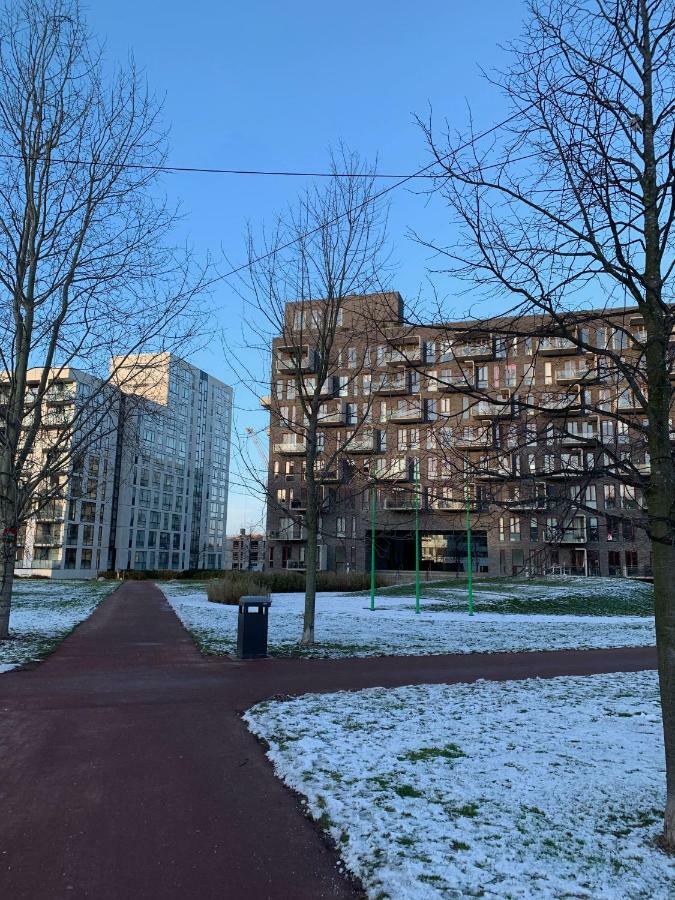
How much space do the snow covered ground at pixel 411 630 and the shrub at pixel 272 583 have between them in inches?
30.1

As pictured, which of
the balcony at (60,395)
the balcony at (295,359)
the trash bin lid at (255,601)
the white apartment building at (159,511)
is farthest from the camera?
the white apartment building at (159,511)

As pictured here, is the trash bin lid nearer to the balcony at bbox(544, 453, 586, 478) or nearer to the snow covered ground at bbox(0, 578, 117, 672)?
the snow covered ground at bbox(0, 578, 117, 672)

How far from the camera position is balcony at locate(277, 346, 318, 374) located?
1331cm

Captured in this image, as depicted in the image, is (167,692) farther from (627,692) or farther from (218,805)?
(627,692)

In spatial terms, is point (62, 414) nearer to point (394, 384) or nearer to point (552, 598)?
point (394, 384)

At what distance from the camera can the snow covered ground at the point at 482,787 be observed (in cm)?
358

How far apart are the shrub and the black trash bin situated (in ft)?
33.9

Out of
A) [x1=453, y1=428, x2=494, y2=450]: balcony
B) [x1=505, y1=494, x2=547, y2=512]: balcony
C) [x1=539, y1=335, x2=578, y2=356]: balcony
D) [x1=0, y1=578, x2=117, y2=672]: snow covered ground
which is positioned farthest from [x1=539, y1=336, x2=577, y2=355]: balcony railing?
[x1=0, y1=578, x2=117, y2=672]: snow covered ground

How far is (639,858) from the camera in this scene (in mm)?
3775

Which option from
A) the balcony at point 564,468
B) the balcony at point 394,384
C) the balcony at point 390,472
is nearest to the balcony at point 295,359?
the balcony at point 394,384

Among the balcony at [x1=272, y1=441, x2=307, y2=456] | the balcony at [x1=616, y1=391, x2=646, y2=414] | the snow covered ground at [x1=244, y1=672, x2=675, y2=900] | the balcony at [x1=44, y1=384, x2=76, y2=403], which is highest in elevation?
the balcony at [x1=272, y1=441, x2=307, y2=456]

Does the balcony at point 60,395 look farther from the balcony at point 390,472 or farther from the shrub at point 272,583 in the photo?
the shrub at point 272,583

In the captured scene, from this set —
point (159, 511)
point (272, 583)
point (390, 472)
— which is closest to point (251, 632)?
point (390, 472)

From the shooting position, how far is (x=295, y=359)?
13.9 m
